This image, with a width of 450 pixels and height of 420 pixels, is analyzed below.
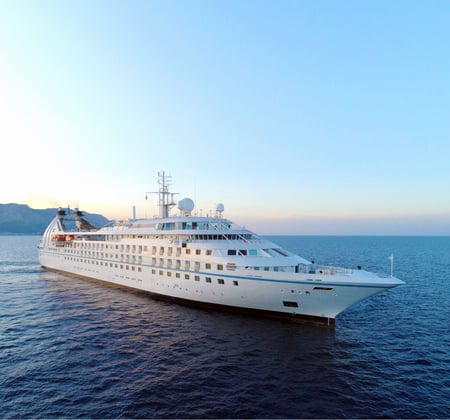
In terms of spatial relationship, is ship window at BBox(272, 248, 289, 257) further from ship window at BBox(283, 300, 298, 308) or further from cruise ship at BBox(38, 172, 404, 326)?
ship window at BBox(283, 300, 298, 308)

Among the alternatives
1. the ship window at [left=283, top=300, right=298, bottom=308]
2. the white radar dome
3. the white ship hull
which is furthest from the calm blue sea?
the white radar dome

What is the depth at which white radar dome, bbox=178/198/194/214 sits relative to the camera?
37938 mm

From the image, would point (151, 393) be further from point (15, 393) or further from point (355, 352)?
point (355, 352)

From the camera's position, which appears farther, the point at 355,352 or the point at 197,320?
the point at 197,320

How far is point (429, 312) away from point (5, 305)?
49.1 metres

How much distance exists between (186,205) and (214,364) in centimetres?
2319

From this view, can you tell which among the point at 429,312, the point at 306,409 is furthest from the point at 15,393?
the point at 429,312

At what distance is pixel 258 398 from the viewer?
14.8 metres

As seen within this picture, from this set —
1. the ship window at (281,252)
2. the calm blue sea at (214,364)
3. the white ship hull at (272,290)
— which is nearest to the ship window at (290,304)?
the white ship hull at (272,290)

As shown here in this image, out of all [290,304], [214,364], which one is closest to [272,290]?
[290,304]

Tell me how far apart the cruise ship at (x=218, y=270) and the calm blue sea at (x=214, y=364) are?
1.77 metres

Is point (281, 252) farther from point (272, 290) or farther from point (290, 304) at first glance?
point (290, 304)

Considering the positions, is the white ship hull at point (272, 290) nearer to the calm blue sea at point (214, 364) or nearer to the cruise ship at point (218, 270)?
the cruise ship at point (218, 270)

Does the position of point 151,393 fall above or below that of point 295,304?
below
